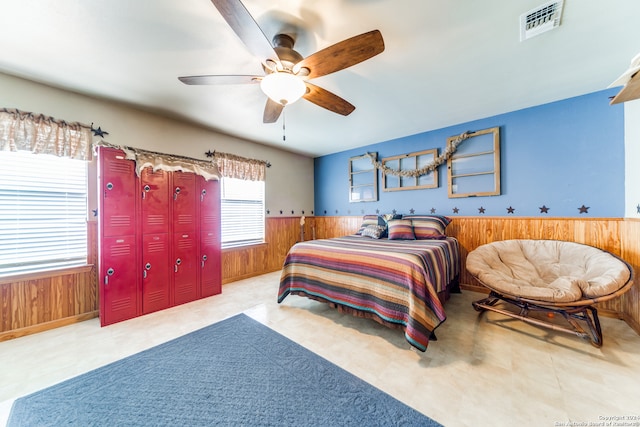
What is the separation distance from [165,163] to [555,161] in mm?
4894

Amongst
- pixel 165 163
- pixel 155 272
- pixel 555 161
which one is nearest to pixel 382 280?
pixel 155 272

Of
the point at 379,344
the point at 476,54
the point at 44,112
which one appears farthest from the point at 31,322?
the point at 476,54

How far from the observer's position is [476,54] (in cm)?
200

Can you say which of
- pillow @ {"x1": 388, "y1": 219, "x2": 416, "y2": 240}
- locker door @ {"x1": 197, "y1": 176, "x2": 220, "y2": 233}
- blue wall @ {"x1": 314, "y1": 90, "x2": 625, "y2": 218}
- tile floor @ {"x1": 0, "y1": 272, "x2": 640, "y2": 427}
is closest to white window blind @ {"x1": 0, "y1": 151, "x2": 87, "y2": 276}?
tile floor @ {"x1": 0, "y1": 272, "x2": 640, "y2": 427}

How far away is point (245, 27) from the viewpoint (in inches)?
52.1

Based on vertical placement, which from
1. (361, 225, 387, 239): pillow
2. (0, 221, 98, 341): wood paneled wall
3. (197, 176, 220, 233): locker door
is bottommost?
(0, 221, 98, 341): wood paneled wall

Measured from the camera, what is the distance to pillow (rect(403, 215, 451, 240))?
10.8 feet

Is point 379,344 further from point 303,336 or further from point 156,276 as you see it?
point 156,276

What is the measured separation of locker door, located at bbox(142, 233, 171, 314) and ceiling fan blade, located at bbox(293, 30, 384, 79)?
2.55 m

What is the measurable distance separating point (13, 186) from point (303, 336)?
10.4 feet

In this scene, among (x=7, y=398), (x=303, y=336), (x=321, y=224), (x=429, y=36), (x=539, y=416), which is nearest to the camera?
(x=539, y=416)

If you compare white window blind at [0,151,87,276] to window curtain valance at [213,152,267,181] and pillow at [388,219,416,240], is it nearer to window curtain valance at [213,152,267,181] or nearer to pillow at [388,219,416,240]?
window curtain valance at [213,152,267,181]

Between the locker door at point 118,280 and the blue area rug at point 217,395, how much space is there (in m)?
0.91

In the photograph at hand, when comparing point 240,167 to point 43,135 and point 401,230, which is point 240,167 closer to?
point 43,135
